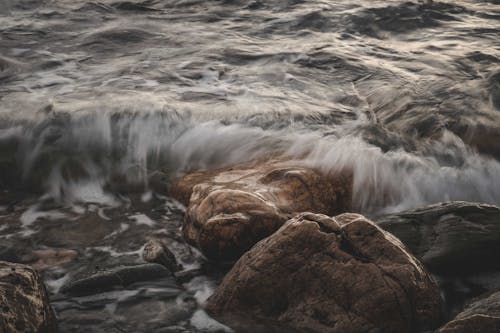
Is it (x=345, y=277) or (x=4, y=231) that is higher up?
(x=345, y=277)

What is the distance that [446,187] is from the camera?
500cm

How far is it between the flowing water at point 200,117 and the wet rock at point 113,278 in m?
0.09

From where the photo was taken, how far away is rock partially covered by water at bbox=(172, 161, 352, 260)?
3777 millimetres

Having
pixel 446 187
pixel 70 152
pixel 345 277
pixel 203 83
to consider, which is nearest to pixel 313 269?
pixel 345 277

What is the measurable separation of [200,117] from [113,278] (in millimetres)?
2768

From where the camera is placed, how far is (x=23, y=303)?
2803 millimetres

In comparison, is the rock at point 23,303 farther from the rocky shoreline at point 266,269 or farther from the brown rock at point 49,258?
the brown rock at point 49,258

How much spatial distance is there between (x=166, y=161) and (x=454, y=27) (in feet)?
19.5

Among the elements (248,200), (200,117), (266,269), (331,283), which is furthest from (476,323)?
(200,117)

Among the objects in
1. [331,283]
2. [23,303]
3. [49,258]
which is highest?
[23,303]

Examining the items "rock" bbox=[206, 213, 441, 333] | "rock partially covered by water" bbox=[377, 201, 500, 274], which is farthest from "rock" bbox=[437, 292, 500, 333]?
"rock partially covered by water" bbox=[377, 201, 500, 274]

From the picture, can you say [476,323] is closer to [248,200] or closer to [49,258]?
[248,200]

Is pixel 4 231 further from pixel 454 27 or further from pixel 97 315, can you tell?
pixel 454 27

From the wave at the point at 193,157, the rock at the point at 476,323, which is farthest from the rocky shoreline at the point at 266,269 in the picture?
the wave at the point at 193,157
